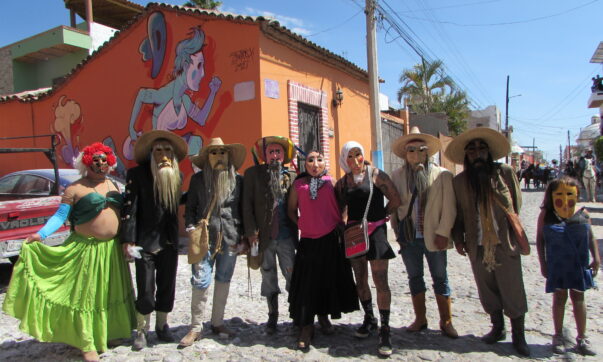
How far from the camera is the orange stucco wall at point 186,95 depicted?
803cm

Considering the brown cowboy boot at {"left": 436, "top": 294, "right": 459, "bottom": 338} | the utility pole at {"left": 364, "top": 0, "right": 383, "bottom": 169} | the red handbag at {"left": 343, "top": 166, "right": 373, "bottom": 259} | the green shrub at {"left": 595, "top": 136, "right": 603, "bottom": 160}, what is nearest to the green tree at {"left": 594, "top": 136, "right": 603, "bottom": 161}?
the green shrub at {"left": 595, "top": 136, "right": 603, "bottom": 160}

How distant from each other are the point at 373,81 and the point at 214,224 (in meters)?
6.98

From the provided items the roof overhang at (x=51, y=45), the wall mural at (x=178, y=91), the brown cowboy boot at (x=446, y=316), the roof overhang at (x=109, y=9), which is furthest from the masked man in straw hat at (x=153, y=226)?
the roof overhang at (x=109, y=9)

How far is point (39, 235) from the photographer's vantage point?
3256 mm

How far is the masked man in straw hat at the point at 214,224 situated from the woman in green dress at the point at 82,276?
22.3 inches

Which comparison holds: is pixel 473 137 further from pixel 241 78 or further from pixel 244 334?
pixel 241 78

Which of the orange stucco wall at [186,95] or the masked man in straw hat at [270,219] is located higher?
the orange stucco wall at [186,95]

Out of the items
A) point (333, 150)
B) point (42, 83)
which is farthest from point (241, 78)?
point (42, 83)

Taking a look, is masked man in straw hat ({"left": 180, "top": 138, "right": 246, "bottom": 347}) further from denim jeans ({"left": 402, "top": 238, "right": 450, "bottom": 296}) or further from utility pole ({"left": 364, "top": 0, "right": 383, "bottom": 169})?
utility pole ({"left": 364, "top": 0, "right": 383, "bottom": 169})

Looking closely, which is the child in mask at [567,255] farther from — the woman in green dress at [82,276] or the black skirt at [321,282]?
the woman in green dress at [82,276]

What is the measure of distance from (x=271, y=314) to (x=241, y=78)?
17.1 feet

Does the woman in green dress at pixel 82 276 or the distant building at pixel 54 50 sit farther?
the distant building at pixel 54 50

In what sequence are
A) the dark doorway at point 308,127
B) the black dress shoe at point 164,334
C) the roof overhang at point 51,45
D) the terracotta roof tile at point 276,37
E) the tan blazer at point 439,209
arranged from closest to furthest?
the tan blazer at point 439,209 → the black dress shoe at point 164,334 → the terracotta roof tile at point 276,37 → the dark doorway at point 308,127 → the roof overhang at point 51,45

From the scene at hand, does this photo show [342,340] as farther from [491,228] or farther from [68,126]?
[68,126]
